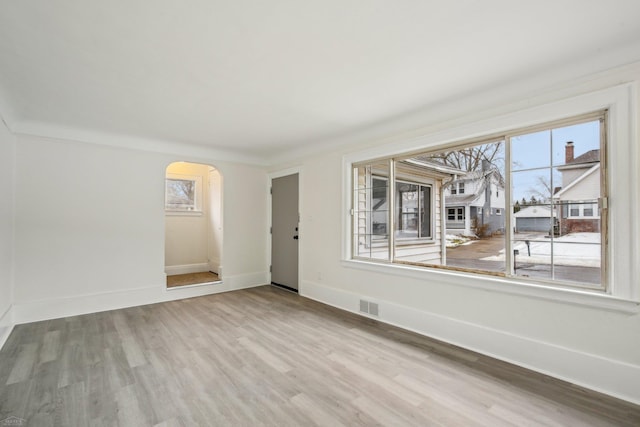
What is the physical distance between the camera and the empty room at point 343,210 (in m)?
1.85

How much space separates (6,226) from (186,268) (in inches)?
130

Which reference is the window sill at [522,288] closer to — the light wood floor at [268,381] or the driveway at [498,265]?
the driveway at [498,265]

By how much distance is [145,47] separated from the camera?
2.00 metres

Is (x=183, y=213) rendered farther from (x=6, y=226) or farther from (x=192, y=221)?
(x=6, y=226)

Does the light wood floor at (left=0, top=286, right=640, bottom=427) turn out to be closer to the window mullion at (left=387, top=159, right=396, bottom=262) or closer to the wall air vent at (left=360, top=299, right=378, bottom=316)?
the wall air vent at (left=360, top=299, right=378, bottom=316)

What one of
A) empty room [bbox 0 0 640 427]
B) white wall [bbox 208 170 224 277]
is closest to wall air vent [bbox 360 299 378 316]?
empty room [bbox 0 0 640 427]

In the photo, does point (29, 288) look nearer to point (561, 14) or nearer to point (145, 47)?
point (145, 47)

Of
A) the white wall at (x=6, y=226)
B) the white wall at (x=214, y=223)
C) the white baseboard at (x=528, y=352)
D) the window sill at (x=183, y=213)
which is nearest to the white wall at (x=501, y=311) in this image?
the white baseboard at (x=528, y=352)

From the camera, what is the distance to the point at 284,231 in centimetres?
532

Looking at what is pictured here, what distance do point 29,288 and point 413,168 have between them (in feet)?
17.2

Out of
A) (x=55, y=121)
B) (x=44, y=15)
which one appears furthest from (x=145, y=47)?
(x=55, y=121)

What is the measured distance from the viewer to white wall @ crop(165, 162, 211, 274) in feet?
20.1

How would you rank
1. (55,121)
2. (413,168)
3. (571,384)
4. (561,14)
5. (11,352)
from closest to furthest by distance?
(561,14)
(571,384)
(11,352)
(55,121)
(413,168)

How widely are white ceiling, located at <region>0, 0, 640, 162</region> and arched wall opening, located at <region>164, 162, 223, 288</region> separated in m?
3.02
